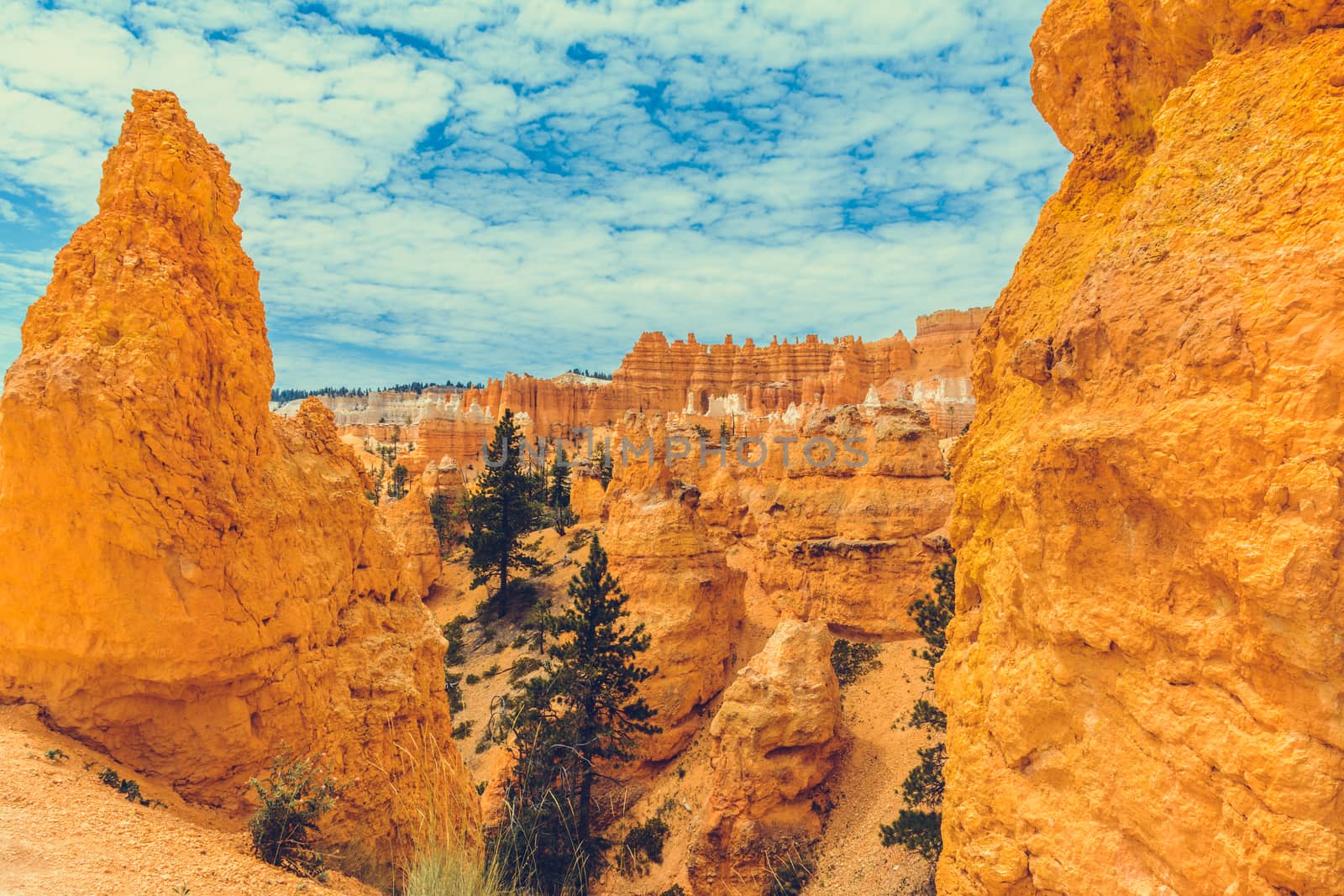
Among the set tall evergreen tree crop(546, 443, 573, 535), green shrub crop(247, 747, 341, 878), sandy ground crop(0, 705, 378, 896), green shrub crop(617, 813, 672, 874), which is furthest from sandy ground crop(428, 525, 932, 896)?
tall evergreen tree crop(546, 443, 573, 535)

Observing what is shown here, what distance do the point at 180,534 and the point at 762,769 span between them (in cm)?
1163

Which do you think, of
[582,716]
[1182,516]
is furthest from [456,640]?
[1182,516]

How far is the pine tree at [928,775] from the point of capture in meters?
12.1

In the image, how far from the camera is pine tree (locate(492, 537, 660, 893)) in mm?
14031

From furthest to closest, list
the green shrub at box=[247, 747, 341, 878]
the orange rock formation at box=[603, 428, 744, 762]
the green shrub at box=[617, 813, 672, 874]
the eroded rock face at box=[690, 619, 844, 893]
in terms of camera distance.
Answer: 1. the orange rock formation at box=[603, 428, 744, 762]
2. the green shrub at box=[617, 813, 672, 874]
3. the eroded rock face at box=[690, 619, 844, 893]
4. the green shrub at box=[247, 747, 341, 878]

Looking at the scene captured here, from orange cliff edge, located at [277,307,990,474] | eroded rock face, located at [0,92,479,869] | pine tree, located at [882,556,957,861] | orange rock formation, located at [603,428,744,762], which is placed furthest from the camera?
orange cliff edge, located at [277,307,990,474]

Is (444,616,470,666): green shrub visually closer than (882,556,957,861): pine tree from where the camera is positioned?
No

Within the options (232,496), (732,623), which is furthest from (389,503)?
(232,496)

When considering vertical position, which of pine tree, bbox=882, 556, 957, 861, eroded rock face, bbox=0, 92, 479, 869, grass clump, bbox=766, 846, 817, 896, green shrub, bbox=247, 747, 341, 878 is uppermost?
eroded rock face, bbox=0, 92, 479, 869

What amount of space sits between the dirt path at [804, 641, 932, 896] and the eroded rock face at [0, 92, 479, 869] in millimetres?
8264

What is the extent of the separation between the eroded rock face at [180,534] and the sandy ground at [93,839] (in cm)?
42

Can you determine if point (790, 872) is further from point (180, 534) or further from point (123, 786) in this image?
point (180, 534)

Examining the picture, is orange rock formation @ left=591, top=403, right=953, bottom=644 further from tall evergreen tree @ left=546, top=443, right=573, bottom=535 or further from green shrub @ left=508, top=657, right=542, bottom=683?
tall evergreen tree @ left=546, top=443, right=573, bottom=535

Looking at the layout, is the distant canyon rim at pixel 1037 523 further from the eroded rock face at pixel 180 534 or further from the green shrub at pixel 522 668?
the green shrub at pixel 522 668
